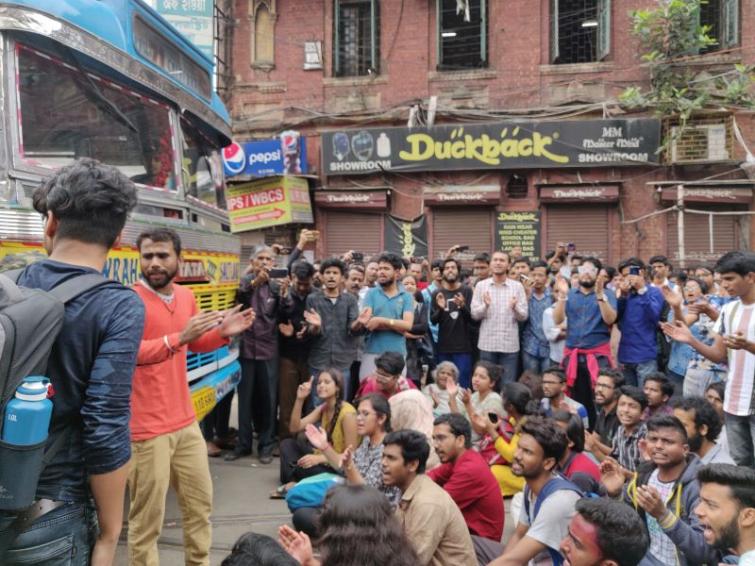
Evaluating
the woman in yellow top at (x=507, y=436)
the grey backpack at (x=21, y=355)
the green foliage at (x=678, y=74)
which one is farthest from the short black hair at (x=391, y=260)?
the green foliage at (x=678, y=74)

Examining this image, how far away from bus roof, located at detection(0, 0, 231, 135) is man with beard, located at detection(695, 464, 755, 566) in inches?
151

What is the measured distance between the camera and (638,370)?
22.8ft

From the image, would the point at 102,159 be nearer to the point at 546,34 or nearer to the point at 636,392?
the point at 636,392

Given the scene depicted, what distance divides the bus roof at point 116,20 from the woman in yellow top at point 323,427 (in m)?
2.43

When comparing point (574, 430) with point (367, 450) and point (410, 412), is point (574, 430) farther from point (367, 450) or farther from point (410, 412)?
point (367, 450)

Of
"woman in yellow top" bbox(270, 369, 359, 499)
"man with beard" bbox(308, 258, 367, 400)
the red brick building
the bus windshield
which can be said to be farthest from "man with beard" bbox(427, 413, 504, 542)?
the red brick building

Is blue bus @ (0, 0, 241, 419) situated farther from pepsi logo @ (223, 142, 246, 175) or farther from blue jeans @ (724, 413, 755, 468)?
pepsi logo @ (223, 142, 246, 175)

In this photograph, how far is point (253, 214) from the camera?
48.5 ft

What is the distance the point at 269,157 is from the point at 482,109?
4.47 meters

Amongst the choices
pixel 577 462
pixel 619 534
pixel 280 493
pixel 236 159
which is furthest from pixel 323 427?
pixel 236 159

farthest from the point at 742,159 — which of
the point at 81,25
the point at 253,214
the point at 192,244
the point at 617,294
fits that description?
the point at 81,25

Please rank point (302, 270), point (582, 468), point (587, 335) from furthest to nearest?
point (587, 335), point (302, 270), point (582, 468)

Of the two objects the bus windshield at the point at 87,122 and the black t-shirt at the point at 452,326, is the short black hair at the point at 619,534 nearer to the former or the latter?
the bus windshield at the point at 87,122

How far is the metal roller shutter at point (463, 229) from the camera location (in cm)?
1395
